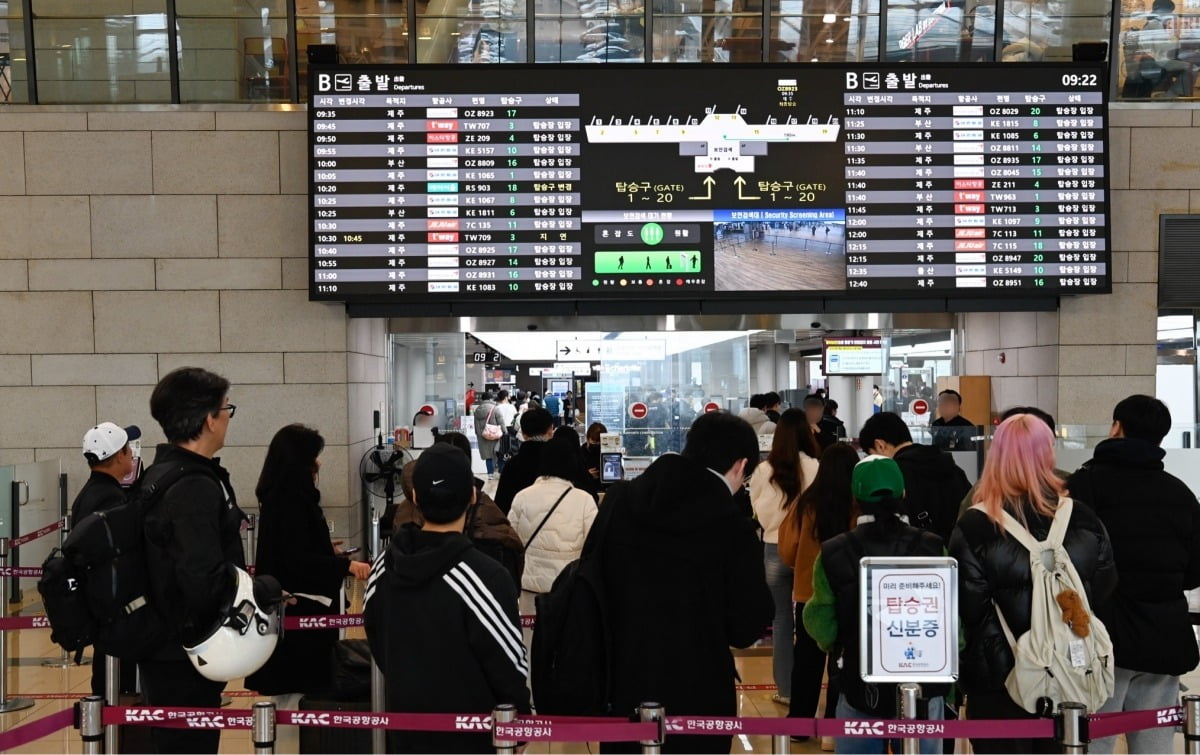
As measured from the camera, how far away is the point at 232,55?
9.91 meters

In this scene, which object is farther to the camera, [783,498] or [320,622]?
[783,498]

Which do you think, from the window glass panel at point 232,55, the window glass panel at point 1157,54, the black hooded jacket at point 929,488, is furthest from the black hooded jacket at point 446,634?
the window glass panel at point 1157,54

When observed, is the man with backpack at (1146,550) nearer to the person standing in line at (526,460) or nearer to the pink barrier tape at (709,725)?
the pink barrier tape at (709,725)

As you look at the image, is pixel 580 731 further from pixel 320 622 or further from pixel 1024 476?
pixel 320 622

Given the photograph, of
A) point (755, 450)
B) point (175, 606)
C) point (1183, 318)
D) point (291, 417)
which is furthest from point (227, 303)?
point (1183, 318)

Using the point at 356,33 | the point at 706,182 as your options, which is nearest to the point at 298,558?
the point at 706,182

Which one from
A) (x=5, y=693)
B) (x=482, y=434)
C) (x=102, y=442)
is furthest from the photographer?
(x=482, y=434)

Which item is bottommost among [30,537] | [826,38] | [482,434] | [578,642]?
[482,434]

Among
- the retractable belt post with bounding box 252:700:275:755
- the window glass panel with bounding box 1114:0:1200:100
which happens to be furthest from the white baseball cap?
the window glass panel with bounding box 1114:0:1200:100

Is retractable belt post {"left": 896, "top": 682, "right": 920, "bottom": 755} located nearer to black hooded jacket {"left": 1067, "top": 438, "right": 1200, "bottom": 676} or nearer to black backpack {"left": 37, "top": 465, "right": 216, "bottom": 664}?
black hooded jacket {"left": 1067, "top": 438, "right": 1200, "bottom": 676}

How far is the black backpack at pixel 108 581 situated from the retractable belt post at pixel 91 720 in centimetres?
17

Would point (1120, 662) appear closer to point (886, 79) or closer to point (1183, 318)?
point (886, 79)

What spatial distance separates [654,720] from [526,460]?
4.31 metres

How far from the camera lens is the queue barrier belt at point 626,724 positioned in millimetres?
3338
